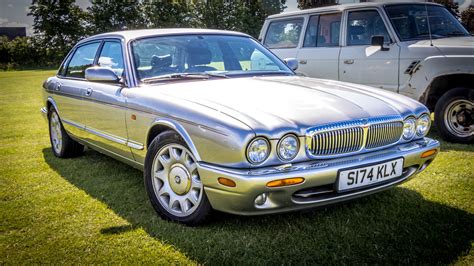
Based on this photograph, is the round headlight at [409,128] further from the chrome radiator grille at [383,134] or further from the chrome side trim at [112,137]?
the chrome side trim at [112,137]

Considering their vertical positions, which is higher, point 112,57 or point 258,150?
point 112,57

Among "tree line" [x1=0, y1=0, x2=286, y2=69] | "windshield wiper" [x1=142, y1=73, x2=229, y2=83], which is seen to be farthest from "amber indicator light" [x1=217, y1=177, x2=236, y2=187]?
"tree line" [x1=0, y1=0, x2=286, y2=69]

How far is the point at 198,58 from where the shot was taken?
396cm

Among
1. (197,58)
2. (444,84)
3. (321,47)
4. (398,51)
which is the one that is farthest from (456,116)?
(197,58)

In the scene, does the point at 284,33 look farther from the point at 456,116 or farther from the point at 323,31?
the point at 456,116

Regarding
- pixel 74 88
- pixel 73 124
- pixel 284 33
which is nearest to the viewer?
pixel 74 88

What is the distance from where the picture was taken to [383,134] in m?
3.07

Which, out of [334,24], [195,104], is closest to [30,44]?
[334,24]

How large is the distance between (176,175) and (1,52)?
43.3 metres

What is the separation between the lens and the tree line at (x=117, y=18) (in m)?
46.0

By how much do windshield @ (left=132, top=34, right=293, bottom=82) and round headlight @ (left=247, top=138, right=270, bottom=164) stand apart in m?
1.38

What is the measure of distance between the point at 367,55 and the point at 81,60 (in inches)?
156

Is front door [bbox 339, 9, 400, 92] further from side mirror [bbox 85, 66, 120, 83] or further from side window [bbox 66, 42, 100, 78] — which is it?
side mirror [bbox 85, 66, 120, 83]

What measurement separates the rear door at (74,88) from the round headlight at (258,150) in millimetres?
2535
